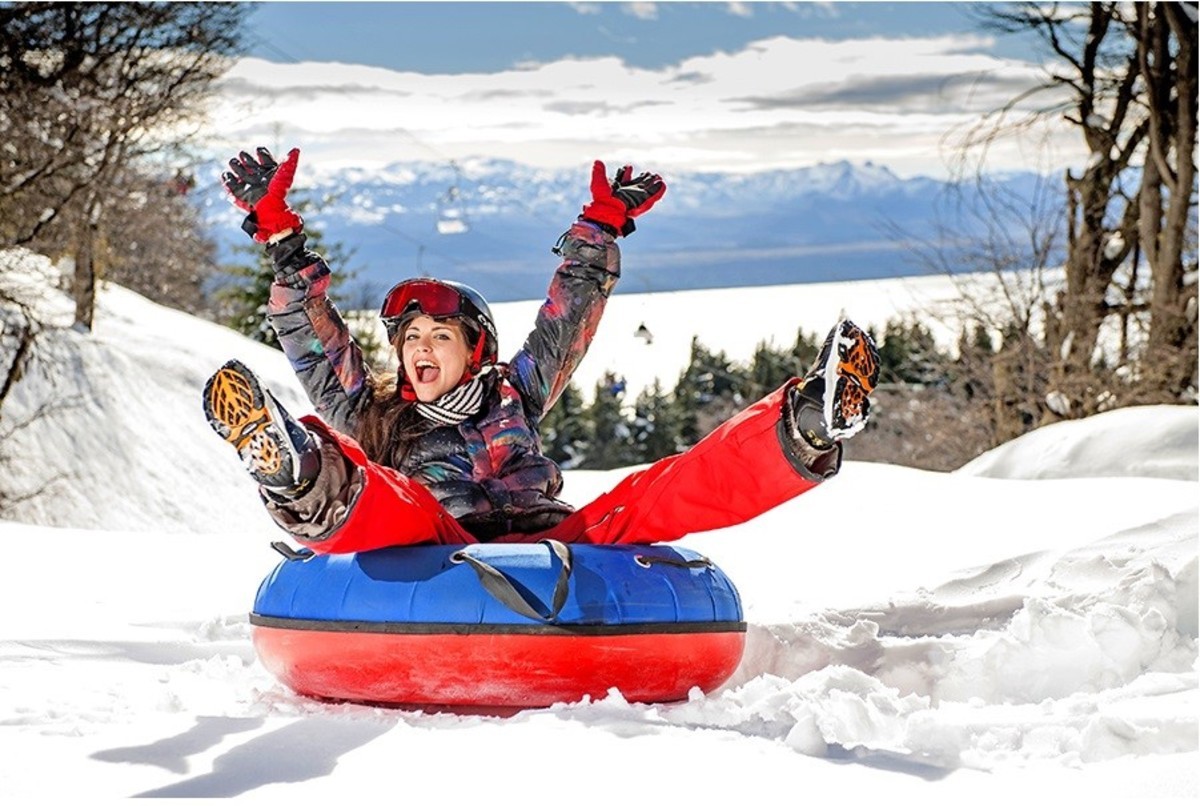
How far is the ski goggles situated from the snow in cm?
87

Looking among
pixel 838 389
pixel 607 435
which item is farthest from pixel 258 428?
pixel 607 435

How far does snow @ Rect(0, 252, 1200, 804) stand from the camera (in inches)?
115

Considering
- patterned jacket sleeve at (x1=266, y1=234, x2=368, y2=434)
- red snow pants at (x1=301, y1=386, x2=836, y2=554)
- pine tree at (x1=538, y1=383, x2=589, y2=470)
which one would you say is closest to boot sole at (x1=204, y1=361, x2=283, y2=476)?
red snow pants at (x1=301, y1=386, x2=836, y2=554)

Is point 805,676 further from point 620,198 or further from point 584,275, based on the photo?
point 620,198

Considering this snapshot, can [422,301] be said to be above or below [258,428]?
above

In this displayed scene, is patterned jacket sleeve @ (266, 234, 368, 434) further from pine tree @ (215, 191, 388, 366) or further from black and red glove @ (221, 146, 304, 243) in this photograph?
pine tree @ (215, 191, 388, 366)

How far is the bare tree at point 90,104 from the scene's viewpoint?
15.3 m

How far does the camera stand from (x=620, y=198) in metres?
4.98

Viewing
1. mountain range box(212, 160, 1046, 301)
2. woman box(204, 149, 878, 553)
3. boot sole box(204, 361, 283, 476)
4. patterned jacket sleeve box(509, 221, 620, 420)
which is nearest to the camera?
boot sole box(204, 361, 283, 476)

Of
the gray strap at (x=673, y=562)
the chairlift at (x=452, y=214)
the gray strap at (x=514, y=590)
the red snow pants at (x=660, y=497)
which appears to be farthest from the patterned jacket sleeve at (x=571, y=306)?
the chairlift at (x=452, y=214)

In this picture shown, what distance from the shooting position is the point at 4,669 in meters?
3.97

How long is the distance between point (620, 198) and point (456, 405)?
99cm

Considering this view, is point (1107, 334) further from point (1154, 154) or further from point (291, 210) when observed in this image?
point (291, 210)

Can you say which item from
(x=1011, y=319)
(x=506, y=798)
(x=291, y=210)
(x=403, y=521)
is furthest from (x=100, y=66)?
(x=506, y=798)
